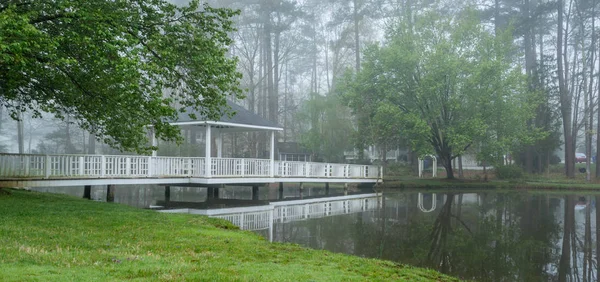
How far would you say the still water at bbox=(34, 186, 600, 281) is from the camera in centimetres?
984

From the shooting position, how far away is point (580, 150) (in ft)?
246

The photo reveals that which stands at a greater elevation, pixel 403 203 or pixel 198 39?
pixel 198 39

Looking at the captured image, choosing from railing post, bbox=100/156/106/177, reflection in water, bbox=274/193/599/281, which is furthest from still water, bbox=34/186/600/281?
railing post, bbox=100/156/106/177

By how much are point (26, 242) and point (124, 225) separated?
9.51 feet

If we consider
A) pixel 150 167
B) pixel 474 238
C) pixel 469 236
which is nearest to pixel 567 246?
pixel 474 238

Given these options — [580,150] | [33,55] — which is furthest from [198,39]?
[580,150]

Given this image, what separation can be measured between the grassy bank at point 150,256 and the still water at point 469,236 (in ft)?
7.42

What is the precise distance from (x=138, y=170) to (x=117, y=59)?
995 cm

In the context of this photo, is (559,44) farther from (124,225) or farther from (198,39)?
(124,225)

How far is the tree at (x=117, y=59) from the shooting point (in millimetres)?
11086

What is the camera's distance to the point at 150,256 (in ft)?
23.1

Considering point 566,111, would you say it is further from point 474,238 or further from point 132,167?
point 132,167

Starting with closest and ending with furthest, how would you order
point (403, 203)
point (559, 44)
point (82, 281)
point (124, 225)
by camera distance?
1. point (82, 281)
2. point (124, 225)
3. point (403, 203)
4. point (559, 44)

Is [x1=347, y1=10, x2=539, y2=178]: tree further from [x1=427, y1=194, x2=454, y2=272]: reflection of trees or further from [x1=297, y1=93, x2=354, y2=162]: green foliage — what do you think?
[x1=427, y1=194, x2=454, y2=272]: reflection of trees
